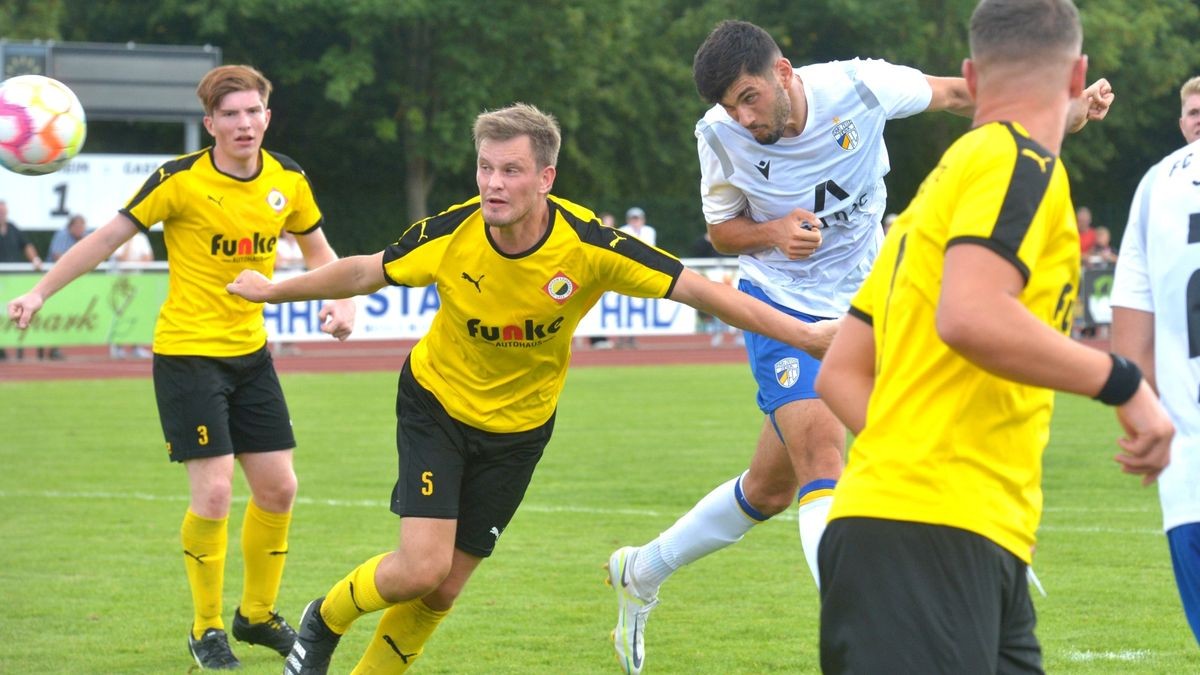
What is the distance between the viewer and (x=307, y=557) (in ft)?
27.9

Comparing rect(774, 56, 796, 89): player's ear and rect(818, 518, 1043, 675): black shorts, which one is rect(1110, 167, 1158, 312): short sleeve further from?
rect(774, 56, 796, 89): player's ear

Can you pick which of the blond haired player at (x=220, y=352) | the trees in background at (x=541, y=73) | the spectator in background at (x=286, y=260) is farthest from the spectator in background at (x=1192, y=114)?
the trees in background at (x=541, y=73)

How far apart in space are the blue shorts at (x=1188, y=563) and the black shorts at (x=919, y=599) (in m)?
0.93

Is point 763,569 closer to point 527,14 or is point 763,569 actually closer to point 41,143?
point 41,143

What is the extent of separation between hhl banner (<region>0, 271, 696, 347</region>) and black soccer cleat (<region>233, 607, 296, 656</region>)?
12.9 meters

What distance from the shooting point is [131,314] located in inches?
826

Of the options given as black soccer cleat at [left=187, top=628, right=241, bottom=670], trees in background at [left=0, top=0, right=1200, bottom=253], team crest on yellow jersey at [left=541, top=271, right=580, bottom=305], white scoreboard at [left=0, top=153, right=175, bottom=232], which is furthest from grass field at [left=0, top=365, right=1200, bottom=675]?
trees in background at [left=0, top=0, right=1200, bottom=253]

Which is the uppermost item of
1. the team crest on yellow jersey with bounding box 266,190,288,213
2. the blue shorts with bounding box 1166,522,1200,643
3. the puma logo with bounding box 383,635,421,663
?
the team crest on yellow jersey with bounding box 266,190,288,213

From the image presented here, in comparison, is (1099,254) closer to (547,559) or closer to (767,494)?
(547,559)

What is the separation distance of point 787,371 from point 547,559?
3.01 meters

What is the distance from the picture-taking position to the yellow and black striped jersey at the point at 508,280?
5086mm

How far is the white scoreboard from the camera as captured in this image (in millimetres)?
26297

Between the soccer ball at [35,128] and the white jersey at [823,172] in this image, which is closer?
the white jersey at [823,172]

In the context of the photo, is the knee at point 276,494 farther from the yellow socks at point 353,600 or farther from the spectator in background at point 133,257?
the spectator in background at point 133,257
